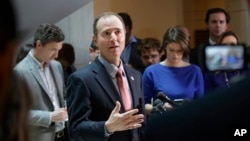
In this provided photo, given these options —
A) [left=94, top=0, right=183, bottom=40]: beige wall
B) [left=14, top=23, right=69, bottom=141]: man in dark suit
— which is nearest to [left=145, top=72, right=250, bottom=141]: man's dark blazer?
[left=14, top=23, right=69, bottom=141]: man in dark suit

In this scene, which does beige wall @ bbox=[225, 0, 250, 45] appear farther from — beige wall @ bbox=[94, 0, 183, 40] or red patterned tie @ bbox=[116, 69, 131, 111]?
beige wall @ bbox=[94, 0, 183, 40]

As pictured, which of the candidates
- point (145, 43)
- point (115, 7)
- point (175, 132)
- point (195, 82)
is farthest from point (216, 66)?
point (115, 7)

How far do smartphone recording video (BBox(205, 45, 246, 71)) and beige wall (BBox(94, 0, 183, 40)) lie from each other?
352cm

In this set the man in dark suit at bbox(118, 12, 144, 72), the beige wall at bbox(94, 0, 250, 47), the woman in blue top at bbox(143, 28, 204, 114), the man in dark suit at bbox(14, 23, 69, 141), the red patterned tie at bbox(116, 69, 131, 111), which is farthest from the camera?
the beige wall at bbox(94, 0, 250, 47)

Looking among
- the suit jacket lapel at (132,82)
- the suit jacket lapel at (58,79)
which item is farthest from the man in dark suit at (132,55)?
the suit jacket lapel at (132,82)

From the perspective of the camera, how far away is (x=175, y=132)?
41 cm

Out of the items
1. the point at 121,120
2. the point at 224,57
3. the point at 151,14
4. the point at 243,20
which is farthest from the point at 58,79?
the point at 151,14

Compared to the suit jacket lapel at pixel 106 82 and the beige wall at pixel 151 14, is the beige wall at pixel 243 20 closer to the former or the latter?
the suit jacket lapel at pixel 106 82

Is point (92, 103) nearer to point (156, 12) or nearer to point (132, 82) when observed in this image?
point (132, 82)

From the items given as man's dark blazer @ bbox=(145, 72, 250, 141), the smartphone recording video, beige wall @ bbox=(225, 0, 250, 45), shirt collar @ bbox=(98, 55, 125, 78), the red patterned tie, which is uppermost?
beige wall @ bbox=(225, 0, 250, 45)

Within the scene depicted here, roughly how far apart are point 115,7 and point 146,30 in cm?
41

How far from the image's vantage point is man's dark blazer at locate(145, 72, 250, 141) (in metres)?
0.39

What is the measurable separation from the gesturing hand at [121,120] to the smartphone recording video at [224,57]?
98 cm

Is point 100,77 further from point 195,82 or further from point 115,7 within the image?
point 115,7
